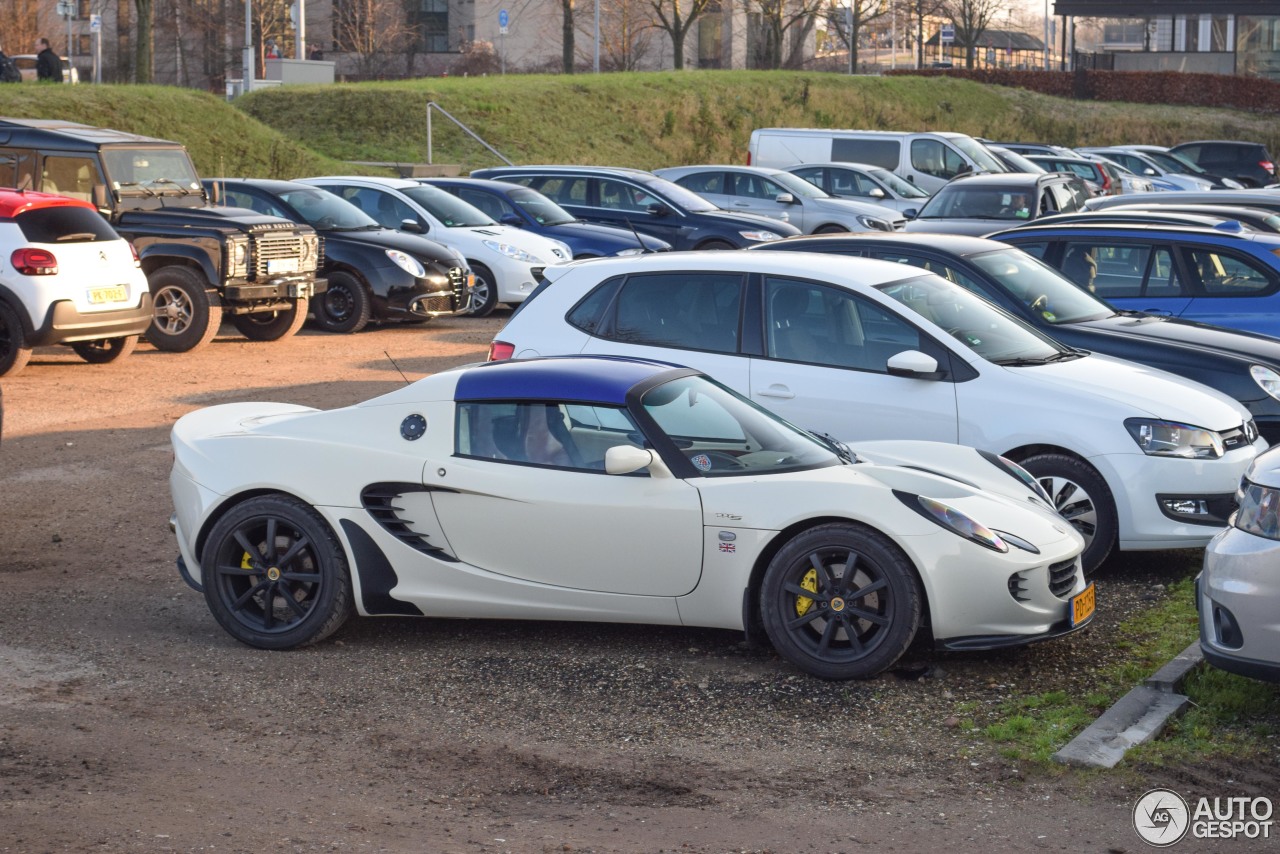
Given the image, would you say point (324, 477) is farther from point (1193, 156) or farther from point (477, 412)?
point (1193, 156)

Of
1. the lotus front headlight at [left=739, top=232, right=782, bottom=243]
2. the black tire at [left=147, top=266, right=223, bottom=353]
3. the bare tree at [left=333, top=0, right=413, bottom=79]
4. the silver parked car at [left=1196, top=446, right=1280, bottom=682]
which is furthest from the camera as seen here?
the bare tree at [left=333, top=0, right=413, bottom=79]

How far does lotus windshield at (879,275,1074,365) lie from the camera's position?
8422mm

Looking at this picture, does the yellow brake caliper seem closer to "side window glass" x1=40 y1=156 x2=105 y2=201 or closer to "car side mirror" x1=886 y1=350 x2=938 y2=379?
"car side mirror" x1=886 y1=350 x2=938 y2=379

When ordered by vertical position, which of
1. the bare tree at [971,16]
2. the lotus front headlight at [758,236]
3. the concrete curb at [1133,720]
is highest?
the bare tree at [971,16]

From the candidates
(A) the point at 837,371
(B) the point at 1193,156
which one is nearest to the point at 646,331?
(A) the point at 837,371

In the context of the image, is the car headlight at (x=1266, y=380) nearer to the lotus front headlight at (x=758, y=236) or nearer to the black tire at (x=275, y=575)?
the black tire at (x=275, y=575)

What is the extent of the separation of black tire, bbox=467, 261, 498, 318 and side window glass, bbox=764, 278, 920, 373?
1103 cm

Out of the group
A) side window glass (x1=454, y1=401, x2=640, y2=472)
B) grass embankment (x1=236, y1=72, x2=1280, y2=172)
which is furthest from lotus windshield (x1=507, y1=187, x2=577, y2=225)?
grass embankment (x1=236, y1=72, x2=1280, y2=172)

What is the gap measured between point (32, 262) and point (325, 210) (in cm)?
507

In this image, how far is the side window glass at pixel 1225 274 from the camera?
1162cm

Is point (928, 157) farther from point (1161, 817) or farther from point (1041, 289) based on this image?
point (1161, 817)

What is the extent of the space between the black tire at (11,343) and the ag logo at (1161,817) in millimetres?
11465

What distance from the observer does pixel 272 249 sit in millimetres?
16328

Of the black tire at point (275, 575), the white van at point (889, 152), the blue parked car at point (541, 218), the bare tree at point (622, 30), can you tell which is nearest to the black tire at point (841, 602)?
the black tire at point (275, 575)
